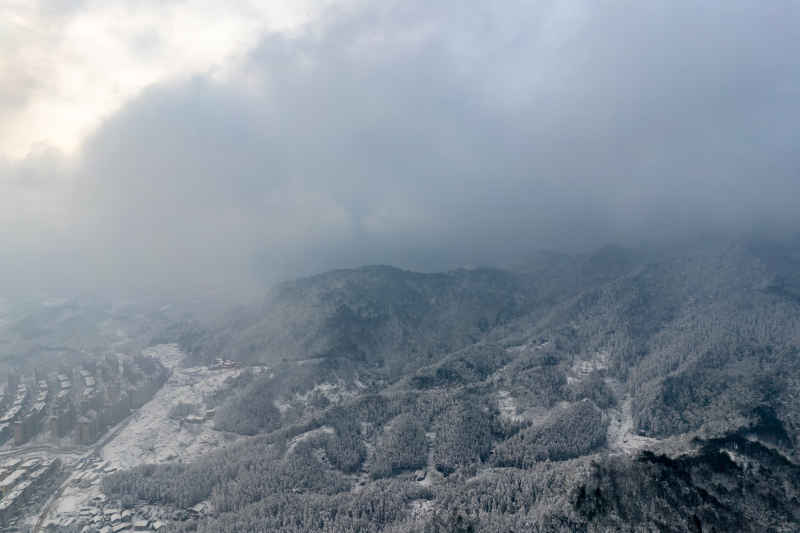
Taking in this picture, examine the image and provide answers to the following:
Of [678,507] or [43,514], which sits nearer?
[678,507]

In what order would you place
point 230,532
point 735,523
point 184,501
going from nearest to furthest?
point 735,523 < point 230,532 < point 184,501

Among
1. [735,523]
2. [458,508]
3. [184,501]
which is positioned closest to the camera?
[735,523]

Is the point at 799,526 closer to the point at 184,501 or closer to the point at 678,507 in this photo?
the point at 678,507

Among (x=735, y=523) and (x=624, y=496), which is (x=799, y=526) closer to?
(x=735, y=523)

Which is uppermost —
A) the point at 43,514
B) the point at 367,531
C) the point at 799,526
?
the point at 43,514

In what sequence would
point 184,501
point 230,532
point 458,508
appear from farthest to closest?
point 184,501
point 458,508
point 230,532

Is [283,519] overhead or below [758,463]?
overhead

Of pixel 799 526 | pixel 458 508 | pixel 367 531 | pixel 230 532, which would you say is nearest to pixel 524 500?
pixel 458 508

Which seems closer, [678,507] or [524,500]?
[678,507]

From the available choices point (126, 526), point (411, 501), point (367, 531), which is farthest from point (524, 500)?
point (126, 526)
